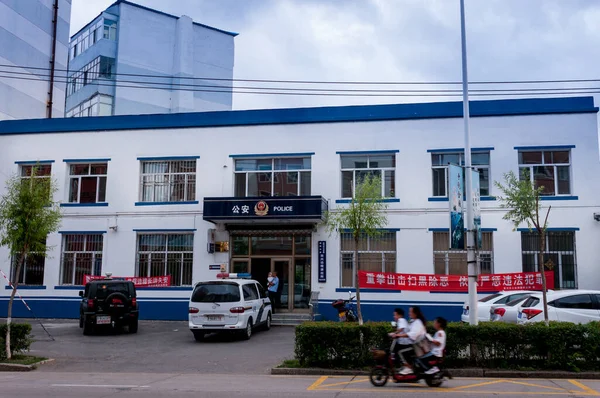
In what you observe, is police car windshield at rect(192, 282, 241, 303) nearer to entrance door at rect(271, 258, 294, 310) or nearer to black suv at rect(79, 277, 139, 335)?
black suv at rect(79, 277, 139, 335)

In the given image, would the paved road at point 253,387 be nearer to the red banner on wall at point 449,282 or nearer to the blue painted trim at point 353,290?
the red banner on wall at point 449,282

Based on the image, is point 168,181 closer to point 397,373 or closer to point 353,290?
point 353,290

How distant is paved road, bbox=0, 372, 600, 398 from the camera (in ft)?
33.3

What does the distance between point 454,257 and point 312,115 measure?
7.69 m

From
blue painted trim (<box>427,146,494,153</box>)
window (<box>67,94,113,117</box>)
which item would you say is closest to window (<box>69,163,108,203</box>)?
blue painted trim (<box>427,146,494,153</box>)

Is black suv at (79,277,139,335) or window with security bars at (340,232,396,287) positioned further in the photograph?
window with security bars at (340,232,396,287)

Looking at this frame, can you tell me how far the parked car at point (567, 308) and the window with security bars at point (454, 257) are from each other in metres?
5.43

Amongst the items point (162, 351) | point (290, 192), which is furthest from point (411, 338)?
point (290, 192)

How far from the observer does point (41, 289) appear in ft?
81.0

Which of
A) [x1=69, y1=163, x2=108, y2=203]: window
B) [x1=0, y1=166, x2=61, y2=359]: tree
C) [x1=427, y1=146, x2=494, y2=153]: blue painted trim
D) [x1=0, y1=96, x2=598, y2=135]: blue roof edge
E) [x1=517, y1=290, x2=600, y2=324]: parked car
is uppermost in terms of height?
[x1=0, y1=96, x2=598, y2=135]: blue roof edge

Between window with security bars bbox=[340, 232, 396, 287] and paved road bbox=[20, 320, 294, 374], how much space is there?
3184 mm

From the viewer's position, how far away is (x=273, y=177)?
23953 mm

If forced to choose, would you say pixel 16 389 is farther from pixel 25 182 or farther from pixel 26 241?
pixel 25 182

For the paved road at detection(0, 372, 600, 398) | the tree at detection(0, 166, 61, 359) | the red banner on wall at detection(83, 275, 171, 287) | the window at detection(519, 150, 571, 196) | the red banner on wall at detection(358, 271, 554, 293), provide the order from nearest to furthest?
the paved road at detection(0, 372, 600, 398) → the tree at detection(0, 166, 61, 359) → the red banner on wall at detection(358, 271, 554, 293) → the window at detection(519, 150, 571, 196) → the red banner on wall at detection(83, 275, 171, 287)
